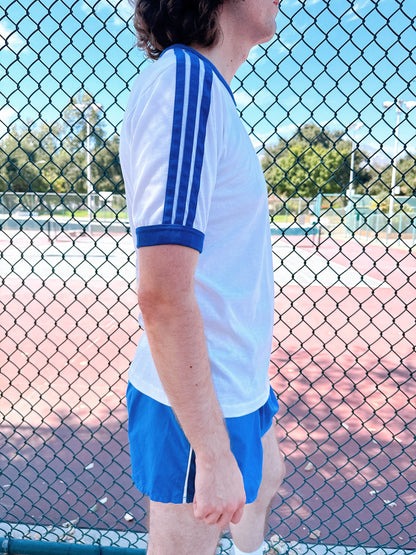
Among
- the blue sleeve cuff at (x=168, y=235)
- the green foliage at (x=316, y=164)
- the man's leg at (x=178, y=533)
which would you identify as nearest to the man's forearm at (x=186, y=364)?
the blue sleeve cuff at (x=168, y=235)

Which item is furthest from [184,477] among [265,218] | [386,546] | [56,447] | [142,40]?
[56,447]

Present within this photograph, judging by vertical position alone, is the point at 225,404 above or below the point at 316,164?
below

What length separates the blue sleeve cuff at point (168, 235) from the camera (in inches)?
30.9

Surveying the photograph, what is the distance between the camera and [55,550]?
6.81 ft

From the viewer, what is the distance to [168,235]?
785mm

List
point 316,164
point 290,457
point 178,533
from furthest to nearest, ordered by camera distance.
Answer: point 316,164, point 290,457, point 178,533

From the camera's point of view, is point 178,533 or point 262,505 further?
point 262,505

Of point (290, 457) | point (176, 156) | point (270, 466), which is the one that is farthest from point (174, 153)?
point (290, 457)

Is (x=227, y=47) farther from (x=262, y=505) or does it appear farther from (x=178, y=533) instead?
(x=262, y=505)

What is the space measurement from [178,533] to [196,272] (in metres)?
0.63

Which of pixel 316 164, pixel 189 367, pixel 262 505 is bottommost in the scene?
pixel 262 505

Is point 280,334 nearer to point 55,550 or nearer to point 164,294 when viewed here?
point 55,550

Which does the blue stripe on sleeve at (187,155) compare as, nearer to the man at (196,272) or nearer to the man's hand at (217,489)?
the man at (196,272)

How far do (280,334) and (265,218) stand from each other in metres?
5.50
